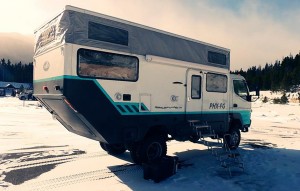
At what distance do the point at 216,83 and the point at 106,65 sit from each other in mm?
4526

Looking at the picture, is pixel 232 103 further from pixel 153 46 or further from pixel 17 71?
pixel 17 71

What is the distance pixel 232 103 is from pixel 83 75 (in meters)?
6.34

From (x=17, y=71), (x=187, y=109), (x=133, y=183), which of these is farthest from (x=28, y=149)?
(x=17, y=71)

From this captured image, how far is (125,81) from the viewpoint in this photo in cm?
654

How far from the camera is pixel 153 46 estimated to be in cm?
725

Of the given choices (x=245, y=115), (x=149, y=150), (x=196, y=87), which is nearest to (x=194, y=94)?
(x=196, y=87)

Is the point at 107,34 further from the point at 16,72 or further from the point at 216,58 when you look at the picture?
the point at 16,72

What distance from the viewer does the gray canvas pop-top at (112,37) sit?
18.8 feet

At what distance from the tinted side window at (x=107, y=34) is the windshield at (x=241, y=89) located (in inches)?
212

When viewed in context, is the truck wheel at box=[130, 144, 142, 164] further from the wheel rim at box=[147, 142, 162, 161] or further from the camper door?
the camper door

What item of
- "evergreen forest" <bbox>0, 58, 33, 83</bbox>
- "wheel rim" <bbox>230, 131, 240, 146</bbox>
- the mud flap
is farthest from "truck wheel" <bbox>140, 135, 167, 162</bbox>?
"evergreen forest" <bbox>0, 58, 33, 83</bbox>

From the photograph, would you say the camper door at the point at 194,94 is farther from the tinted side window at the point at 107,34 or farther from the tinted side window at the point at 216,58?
the tinted side window at the point at 107,34

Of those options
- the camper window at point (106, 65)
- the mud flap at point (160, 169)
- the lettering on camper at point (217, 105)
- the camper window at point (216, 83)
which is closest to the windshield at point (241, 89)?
the camper window at point (216, 83)

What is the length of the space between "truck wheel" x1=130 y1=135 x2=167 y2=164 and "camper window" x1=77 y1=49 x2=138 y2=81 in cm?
179
